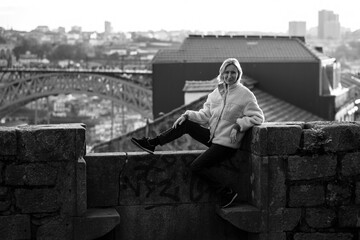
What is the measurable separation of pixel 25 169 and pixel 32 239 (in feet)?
1.85

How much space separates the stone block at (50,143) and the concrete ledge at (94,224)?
1.66 ft

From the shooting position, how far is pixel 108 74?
50125mm

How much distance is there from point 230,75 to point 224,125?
0.45 meters

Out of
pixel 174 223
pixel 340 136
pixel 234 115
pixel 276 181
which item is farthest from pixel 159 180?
pixel 340 136

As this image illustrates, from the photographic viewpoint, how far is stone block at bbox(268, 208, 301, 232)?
22.4 ft

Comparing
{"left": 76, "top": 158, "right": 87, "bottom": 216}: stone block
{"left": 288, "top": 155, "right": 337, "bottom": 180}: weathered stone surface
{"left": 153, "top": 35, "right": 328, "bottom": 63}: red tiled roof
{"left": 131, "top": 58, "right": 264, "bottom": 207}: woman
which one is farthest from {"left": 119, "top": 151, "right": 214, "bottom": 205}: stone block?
{"left": 153, "top": 35, "right": 328, "bottom": 63}: red tiled roof

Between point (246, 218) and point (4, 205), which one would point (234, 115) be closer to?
point (246, 218)

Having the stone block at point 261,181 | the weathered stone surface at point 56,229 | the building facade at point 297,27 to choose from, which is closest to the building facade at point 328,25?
the building facade at point 297,27

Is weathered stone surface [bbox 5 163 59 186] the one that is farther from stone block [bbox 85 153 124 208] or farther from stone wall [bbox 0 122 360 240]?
stone block [bbox 85 153 124 208]

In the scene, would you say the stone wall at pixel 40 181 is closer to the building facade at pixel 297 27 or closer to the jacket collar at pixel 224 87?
the jacket collar at pixel 224 87

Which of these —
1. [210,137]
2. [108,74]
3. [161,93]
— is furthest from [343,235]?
[108,74]

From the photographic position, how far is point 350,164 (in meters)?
6.98

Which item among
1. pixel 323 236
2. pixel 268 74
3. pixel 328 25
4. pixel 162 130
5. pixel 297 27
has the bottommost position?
pixel 162 130

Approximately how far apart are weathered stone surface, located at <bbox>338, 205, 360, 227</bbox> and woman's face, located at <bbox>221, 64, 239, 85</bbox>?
4.77ft
